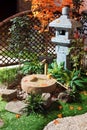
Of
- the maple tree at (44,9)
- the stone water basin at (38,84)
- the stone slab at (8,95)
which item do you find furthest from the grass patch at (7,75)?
the maple tree at (44,9)

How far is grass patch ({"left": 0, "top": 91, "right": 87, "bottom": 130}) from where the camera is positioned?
527 cm

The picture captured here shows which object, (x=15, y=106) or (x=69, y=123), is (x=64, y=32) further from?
(x=69, y=123)

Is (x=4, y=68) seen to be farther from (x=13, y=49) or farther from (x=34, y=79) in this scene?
(x=34, y=79)

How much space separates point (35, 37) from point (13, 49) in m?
0.75

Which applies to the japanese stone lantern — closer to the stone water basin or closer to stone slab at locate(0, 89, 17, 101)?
the stone water basin

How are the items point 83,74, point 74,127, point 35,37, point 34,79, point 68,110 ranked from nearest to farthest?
point 74,127 → point 68,110 → point 34,79 → point 83,74 → point 35,37

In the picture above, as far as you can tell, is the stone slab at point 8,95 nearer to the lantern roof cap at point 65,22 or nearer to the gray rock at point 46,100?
the gray rock at point 46,100

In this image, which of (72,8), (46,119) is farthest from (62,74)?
(72,8)

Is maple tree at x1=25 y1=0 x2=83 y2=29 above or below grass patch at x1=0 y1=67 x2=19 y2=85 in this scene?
above

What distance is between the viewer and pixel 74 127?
514cm

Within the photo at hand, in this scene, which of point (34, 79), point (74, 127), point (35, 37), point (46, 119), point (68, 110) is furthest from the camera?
point (35, 37)

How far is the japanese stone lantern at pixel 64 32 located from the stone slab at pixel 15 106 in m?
1.98

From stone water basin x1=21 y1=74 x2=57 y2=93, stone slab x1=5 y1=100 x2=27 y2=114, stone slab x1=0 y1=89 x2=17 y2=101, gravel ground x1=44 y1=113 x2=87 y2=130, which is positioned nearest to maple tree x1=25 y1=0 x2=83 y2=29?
stone water basin x1=21 y1=74 x2=57 y2=93

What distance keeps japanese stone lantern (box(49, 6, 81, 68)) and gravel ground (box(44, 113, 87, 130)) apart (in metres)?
2.21
